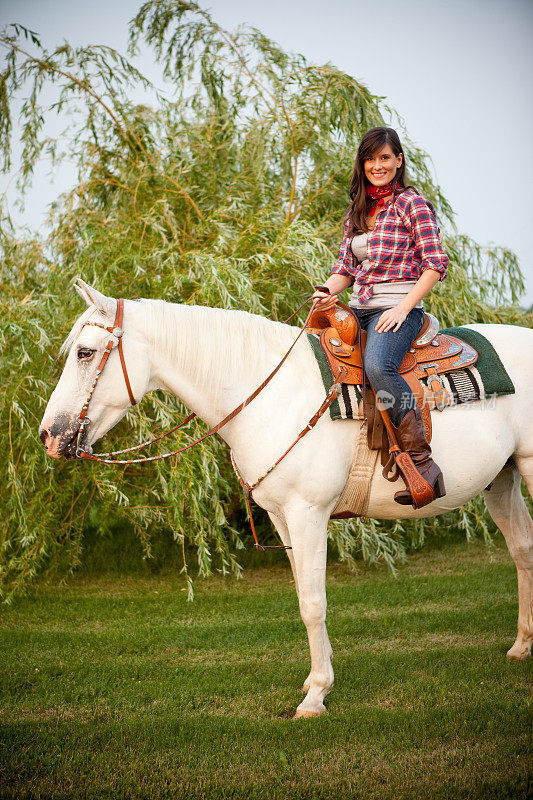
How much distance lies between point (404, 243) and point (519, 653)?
2.44 m

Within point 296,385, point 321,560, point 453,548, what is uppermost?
point 296,385

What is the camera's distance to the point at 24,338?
4910 millimetres

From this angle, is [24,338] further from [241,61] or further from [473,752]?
[473,752]

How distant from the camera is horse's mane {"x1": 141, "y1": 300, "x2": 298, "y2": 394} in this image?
2.81 metres

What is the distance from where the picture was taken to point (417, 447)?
9.16 ft

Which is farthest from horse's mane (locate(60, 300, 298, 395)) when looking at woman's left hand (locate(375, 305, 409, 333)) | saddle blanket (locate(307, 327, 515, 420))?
woman's left hand (locate(375, 305, 409, 333))

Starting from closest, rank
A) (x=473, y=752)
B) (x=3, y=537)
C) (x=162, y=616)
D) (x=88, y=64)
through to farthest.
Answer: (x=473, y=752) < (x=162, y=616) < (x=3, y=537) < (x=88, y=64)

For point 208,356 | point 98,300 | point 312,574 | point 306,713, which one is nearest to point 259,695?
point 306,713

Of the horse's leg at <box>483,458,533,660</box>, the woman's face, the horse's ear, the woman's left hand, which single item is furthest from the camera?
the horse's leg at <box>483,458,533,660</box>

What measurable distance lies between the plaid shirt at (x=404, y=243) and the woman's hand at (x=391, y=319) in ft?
0.77

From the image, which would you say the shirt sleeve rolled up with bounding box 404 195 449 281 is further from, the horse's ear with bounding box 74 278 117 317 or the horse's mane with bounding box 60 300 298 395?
the horse's ear with bounding box 74 278 117 317

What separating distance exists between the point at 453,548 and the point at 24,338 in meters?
4.51

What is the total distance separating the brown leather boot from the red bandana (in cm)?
106

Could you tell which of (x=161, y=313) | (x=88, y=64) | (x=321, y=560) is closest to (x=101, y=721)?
(x=321, y=560)
